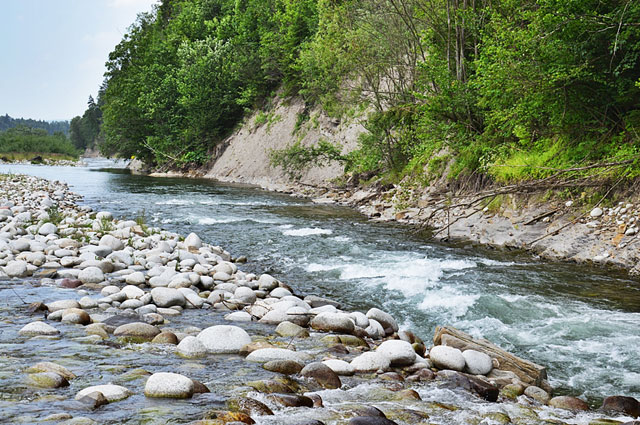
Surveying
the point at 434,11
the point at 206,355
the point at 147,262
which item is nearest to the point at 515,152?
the point at 434,11

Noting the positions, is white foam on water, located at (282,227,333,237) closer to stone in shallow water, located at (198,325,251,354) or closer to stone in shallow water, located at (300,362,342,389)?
stone in shallow water, located at (198,325,251,354)

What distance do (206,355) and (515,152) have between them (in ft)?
33.2

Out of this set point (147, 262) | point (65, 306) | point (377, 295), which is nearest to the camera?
point (65, 306)

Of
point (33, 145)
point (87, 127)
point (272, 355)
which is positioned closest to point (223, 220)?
point (272, 355)

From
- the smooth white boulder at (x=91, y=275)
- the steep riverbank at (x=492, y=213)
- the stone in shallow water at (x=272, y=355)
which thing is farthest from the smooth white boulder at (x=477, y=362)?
the smooth white boulder at (x=91, y=275)

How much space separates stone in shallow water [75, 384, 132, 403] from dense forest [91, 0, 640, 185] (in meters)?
6.86

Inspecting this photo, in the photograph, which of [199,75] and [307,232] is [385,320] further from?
[199,75]

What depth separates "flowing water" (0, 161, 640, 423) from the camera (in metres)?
4.78

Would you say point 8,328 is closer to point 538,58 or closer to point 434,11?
point 538,58

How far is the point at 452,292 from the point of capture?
24.5 ft

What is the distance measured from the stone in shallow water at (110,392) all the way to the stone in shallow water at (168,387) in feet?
0.47

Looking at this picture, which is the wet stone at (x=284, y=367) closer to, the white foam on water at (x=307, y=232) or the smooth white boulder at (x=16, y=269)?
the smooth white boulder at (x=16, y=269)

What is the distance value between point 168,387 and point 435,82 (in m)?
14.0

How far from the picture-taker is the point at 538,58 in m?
9.84
